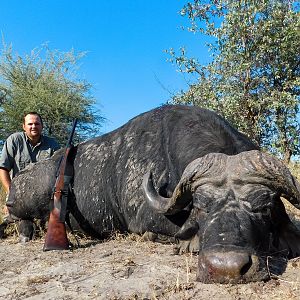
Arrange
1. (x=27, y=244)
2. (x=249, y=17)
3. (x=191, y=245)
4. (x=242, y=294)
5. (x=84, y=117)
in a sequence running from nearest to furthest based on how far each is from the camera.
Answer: (x=242, y=294), (x=191, y=245), (x=27, y=244), (x=249, y=17), (x=84, y=117)

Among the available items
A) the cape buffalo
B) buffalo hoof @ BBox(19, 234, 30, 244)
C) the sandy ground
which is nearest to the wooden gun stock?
the sandy ground

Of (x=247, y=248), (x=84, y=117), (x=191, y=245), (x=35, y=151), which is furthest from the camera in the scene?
(x=84, y=117)

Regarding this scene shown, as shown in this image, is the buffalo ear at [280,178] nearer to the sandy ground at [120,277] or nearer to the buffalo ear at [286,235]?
the buffalo ear at [286,235]

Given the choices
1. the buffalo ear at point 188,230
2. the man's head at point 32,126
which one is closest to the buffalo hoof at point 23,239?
the man's head at point 32,126

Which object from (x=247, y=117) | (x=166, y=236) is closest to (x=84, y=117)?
(x=247, y=117)

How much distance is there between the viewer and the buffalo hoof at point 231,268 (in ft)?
9.25

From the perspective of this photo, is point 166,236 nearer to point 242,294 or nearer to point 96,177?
point 96,177

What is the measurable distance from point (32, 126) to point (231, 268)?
5.43 metres

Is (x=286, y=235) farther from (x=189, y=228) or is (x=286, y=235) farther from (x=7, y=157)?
(x=7, y=157)

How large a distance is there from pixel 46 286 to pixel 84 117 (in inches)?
673

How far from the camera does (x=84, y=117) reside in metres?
20.1

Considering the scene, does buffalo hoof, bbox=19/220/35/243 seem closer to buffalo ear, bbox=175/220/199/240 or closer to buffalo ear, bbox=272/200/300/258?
buffalo ear, bbox=175/220/199/240

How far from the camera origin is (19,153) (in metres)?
7.48

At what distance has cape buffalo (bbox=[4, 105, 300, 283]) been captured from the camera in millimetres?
3045
